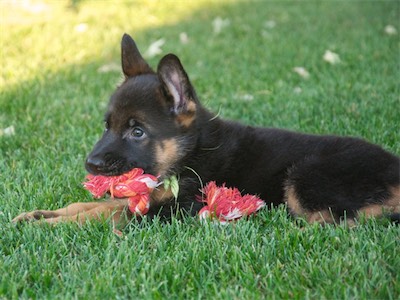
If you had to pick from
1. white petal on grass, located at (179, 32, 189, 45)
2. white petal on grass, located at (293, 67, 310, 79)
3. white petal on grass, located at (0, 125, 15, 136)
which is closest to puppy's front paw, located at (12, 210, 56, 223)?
white petal on grass, located at (0, 125, 15, 136)

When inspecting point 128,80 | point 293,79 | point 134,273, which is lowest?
point 293,79

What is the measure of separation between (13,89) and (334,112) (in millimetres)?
3286

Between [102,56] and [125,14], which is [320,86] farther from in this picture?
[125,14]

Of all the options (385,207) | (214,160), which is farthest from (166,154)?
(385,207)

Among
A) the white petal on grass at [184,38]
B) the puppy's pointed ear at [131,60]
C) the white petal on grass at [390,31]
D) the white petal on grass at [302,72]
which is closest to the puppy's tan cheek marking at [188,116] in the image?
the puppy's pointed ear at [131,60]

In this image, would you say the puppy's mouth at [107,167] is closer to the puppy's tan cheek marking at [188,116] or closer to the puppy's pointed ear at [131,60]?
the puppy's tan cheek marking at [188,116]

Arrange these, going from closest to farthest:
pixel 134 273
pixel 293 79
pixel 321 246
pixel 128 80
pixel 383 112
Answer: pixel 134 273 → pixel 321 246 → pixel 128 80 → pixel 383 112 → pixel 293 79

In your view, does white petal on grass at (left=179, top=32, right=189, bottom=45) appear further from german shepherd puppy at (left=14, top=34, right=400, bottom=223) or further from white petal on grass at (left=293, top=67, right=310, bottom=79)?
german shepherd puppy at (left=14, top=34, right=400, bottom=223)

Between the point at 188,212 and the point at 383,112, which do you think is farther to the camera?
the point at 383,112

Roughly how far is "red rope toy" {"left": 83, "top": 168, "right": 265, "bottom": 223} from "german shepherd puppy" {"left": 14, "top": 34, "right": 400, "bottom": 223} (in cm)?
7

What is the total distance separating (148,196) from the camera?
3.67m

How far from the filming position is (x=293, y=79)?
6871 millimetres

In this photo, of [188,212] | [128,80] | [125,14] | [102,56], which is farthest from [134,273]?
[125,14]

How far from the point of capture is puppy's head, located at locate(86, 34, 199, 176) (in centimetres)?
365
